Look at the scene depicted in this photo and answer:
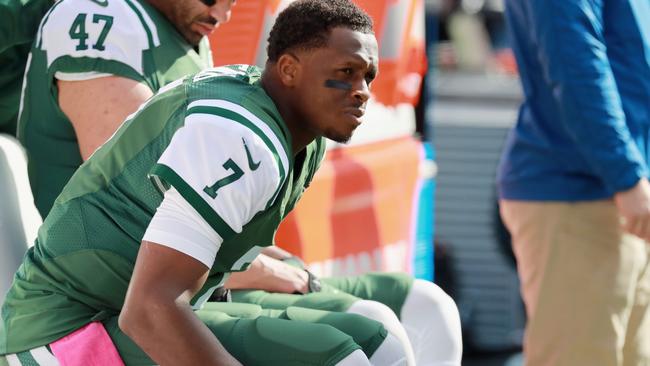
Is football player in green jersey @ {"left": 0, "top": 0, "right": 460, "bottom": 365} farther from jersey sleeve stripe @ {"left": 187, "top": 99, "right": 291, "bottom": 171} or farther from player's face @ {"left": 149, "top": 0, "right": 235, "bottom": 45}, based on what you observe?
player's face @ {"left": 149, "top": 0, "right": 235, "bottom": 45}

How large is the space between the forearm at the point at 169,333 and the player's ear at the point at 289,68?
1.48 ft

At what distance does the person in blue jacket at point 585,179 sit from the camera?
3.12m

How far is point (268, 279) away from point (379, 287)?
0.26 metres

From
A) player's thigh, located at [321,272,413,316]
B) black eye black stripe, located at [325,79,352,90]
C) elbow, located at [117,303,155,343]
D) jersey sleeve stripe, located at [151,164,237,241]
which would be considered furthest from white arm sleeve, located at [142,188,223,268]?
player's thigh, located at [321,272,413,316]

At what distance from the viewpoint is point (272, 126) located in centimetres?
202

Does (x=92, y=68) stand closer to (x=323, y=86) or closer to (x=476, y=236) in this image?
(x=323, y=86)

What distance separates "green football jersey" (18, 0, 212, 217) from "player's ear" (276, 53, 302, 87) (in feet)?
1.76

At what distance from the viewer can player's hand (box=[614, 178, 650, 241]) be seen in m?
3.07

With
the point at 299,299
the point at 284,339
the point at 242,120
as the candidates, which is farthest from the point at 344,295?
the point at 242,120

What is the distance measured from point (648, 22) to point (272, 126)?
166 cm

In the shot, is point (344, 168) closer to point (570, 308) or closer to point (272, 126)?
point (570, 308)

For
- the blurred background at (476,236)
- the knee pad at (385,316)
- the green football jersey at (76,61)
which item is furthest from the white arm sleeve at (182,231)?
the blurred background at (476,236)

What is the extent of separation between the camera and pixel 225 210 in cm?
193

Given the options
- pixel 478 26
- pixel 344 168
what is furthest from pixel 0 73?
pixel 478 26
